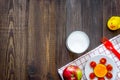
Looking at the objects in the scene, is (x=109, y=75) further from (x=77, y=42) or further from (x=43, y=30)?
(x=43, y=30)

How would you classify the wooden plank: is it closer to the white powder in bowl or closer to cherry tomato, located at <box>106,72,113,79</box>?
the white powder in bowl

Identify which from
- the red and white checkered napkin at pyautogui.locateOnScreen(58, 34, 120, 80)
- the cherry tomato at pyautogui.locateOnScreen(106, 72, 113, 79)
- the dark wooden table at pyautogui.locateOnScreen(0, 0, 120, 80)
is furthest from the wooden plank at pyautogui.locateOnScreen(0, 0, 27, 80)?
the cherry tomato at pyautogui.locateOnScreen(106, 72, 113, 79)

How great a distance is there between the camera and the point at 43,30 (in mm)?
1175

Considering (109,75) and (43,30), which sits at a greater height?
(43,30)

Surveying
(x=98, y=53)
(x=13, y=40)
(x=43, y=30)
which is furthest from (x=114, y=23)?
(x=13, y=40)

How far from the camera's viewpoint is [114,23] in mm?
1158

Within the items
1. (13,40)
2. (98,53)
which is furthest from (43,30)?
(98,53)

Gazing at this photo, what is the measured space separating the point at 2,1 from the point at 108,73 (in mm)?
556

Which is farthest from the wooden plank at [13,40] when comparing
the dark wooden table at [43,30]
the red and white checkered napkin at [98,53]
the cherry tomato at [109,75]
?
the cherry tomato at [109,75]

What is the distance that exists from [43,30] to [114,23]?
311 mm

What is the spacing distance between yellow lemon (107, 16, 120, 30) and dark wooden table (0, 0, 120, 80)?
22mm

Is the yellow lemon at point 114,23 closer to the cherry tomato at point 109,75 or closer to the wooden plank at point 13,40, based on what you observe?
the cherry tomato at point 109,75

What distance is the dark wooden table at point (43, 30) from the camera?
1.15 m

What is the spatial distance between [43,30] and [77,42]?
0.16 metres
